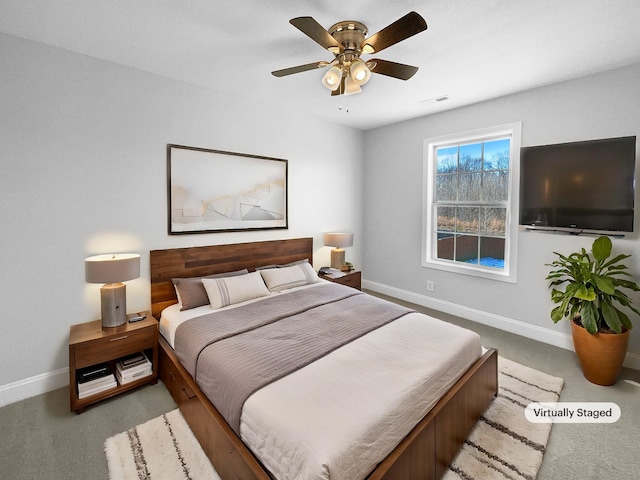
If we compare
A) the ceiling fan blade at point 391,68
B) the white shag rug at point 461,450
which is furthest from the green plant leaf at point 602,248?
the ceiling fan blade at point 391,68

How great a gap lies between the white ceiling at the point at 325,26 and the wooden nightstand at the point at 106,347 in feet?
7.21

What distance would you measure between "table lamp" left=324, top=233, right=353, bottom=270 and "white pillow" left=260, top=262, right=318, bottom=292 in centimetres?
80

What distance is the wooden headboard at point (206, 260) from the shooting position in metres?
2.89

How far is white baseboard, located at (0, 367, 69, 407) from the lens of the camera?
2250 mm

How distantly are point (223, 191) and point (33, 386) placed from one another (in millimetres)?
2255

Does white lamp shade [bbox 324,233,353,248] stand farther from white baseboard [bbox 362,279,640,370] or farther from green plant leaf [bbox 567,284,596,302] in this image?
green plant leaf [bbox 567,284,596,302]

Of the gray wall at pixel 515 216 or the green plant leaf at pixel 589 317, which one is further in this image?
the gray wall at pixel 515 216

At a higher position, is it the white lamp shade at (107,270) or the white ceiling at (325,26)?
the white ceiling at (325,26)

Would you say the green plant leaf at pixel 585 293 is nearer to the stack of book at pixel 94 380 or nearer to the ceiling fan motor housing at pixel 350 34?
the ceiling fan motor housing at pixel 350 34

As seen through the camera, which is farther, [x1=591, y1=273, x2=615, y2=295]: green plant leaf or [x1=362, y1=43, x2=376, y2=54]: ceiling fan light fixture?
[x1=591, y1=273, x2=615, y2=295]: green plant leaf

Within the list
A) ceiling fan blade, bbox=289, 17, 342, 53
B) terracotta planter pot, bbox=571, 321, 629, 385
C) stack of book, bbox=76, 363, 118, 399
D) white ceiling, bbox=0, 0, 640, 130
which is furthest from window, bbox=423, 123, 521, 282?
stack of book, bbox=76, 363, 118, 399

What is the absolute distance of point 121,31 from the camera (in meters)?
2.12

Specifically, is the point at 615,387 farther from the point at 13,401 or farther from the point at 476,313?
the point at 13,401

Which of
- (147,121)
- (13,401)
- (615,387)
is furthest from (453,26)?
(13,401)
